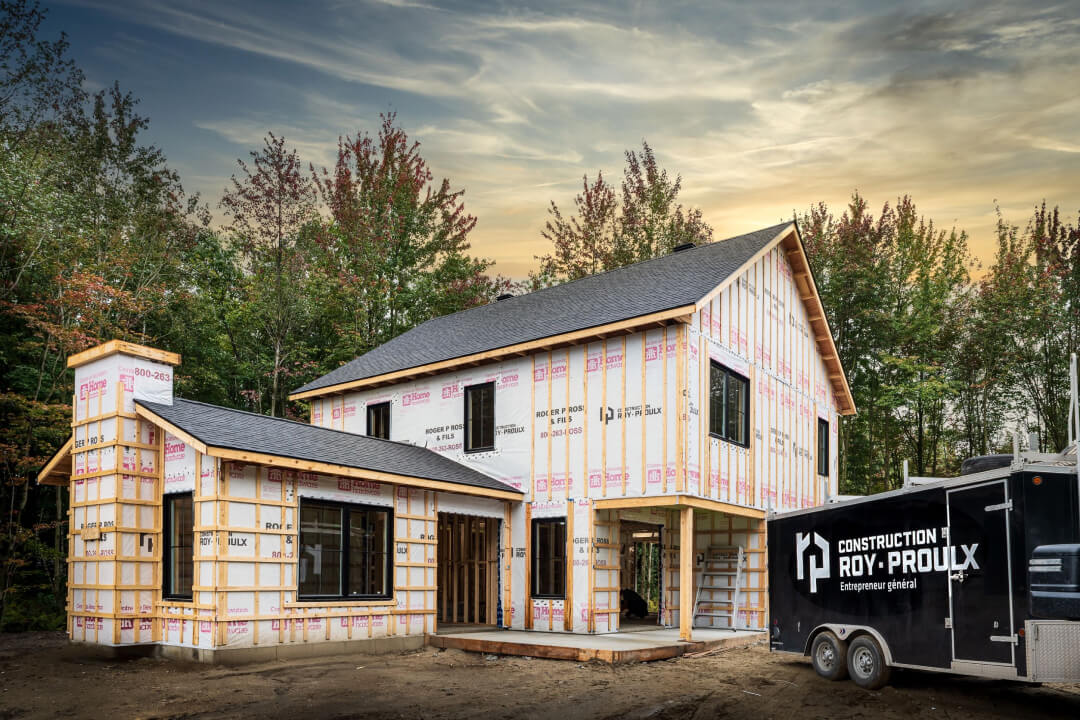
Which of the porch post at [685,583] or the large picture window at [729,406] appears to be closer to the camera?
the porch post at [685,583]

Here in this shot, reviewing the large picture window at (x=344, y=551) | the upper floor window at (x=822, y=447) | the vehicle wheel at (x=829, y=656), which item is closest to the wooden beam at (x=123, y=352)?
the large picture window at (x=344, y=551)

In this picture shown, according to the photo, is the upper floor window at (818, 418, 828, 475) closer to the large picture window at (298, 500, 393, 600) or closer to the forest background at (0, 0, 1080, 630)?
the forest background at (0, 0, 1080, 630)

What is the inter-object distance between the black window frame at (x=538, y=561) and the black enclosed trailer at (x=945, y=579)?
16.5 ft

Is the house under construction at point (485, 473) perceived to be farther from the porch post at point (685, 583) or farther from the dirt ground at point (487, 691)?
the dirt ground at point (487, 691)

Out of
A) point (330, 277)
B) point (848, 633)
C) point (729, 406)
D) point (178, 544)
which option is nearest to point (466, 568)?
point (178, 544)

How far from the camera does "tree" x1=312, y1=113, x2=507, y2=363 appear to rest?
1217 inches

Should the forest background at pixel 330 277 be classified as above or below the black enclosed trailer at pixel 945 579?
above

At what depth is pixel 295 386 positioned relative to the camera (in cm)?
3000

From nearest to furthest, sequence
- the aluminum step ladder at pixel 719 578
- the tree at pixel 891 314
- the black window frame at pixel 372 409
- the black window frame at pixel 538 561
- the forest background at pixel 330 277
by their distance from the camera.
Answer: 1. the black window frame at pixel 538 561
2. the aluminum step ladder at pixel 719 578
3. the black window frame at pixel 372 409
4. the forest background at pixel 330 277
5. the tree at pixel 891 314

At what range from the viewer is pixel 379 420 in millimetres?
19703

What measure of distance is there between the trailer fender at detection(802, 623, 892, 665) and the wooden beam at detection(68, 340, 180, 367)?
1055 cm

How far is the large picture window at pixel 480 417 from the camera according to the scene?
17.3 meters

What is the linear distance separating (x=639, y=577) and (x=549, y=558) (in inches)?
373

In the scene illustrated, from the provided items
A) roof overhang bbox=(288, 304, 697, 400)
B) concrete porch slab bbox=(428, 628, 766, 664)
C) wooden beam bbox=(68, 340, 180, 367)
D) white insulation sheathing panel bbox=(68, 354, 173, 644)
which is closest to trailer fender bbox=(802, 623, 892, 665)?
concrete porch slab bbox=(428, 628, 766, 664)
